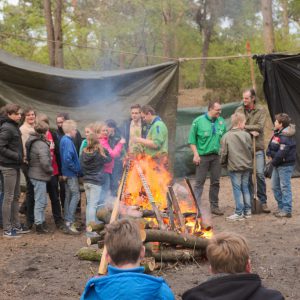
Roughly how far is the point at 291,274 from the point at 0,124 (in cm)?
459

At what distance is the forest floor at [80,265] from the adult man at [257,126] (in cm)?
73

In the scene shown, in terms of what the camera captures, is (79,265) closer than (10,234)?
Yes

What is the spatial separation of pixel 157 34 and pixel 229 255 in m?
24.2

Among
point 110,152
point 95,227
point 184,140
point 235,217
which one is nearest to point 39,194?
point 110,152

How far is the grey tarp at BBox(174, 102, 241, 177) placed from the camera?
39.4 ft

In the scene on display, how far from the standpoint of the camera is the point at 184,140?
12141 mm

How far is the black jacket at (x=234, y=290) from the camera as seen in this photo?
2525 millimetres

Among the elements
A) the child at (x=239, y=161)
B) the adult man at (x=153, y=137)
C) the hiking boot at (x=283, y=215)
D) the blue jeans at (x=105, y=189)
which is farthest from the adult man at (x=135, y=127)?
the hiking boot at (x=283, y=215)

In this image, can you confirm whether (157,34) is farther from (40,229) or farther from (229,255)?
(229,255)

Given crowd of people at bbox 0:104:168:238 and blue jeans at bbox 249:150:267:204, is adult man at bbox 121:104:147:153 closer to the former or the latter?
crowd of people at bbox 0:104:168:238

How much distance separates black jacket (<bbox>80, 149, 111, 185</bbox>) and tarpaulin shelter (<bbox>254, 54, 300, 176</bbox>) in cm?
399

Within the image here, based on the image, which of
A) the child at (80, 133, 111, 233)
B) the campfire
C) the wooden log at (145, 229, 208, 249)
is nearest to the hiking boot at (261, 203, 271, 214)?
the campfire

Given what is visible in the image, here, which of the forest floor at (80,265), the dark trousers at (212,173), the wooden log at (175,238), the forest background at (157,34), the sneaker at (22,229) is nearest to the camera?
the forest floor at (80,265)

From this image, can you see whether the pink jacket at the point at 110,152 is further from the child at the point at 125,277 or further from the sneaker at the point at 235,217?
the child at the point at 125,277
